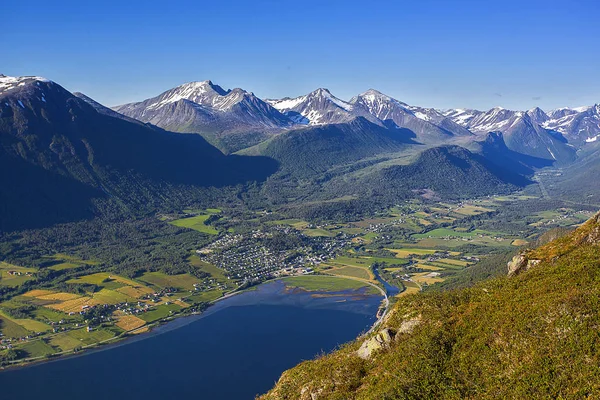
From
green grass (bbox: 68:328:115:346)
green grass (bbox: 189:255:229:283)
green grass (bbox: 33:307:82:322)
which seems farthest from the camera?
green grass (bbox: 189:255:229:283)

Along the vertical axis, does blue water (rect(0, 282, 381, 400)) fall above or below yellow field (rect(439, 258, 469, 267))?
above

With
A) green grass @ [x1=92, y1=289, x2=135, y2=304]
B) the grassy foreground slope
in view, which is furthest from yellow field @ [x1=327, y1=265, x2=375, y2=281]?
the grassy foreground slope

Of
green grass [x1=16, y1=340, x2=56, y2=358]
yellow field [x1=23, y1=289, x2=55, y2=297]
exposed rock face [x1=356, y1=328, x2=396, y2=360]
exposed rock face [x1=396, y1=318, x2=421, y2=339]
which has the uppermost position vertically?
exposed rock face [x1=396, y1=318, x2=421, y2=339]

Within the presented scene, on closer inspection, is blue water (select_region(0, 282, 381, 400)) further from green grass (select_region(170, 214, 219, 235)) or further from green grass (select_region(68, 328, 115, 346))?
green grass (select_region(170, 214, 219, 235))

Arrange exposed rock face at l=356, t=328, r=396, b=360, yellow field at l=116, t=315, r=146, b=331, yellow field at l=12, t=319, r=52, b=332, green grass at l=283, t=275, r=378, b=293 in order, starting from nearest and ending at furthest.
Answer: exposed rock face at l=356, t=328, r=396, b=360 → yellow field at l=12, t=319, r=52, b=332 → yellow field at l=116, t=315, r=146, b=331 → green grass at l=283, t=275, r=378, b=293

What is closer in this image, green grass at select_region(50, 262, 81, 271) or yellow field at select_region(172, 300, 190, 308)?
yellow field at select_region(172, 300, 190, 308)

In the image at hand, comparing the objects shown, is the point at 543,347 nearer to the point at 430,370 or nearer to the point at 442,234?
the point at 430,370
